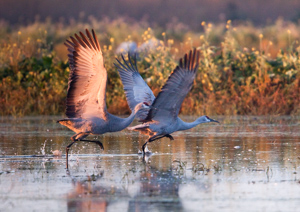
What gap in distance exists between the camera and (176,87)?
11.0 meters

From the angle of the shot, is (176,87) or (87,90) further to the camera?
(176,87)

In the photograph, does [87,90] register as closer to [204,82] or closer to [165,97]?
[165,97]

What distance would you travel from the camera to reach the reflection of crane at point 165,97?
10.9 metres

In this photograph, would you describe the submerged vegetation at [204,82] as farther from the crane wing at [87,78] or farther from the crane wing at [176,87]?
the crane wing at [87,78]

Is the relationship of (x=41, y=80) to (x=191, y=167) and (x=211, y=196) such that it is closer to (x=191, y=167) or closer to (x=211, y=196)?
(x=191, y=167)

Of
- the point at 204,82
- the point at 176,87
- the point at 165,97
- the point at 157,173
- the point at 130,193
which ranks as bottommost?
the point at 130,193

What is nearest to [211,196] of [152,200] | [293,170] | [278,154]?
[152,200]

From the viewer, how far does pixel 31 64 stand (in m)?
22.3

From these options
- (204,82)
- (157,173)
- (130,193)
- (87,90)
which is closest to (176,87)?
(87,90)

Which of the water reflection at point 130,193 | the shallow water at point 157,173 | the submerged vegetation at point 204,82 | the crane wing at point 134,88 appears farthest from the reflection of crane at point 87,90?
the submerged vegetation at point 204,82

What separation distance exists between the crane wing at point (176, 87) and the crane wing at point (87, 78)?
1.07m

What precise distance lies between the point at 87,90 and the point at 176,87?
1405 millimetres

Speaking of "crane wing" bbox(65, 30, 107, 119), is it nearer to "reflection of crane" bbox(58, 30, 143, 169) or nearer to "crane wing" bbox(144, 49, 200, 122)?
"reflection of crane" bbox(58, 30, 143, 169)

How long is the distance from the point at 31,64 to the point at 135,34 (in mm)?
16400
